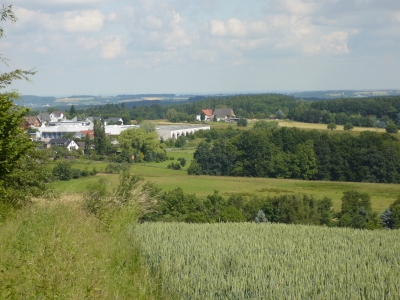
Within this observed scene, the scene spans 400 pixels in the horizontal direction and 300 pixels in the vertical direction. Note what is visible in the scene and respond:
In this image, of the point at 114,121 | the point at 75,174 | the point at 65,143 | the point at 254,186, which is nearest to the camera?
the point at 75,174

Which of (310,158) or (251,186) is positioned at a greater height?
(310,158)

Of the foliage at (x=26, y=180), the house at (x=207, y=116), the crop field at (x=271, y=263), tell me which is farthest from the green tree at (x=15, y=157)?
the house at (x=207, y=116)

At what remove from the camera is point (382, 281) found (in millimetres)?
6414

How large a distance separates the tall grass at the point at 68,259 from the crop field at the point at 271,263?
1.35 feet

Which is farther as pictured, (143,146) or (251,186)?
(143,146)

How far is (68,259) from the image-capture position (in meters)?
6.59

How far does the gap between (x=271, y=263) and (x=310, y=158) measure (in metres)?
56.5

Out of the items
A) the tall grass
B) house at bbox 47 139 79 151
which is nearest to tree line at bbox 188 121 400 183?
house at bbox 47 139 79 151

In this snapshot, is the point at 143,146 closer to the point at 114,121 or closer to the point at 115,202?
the point at 114,121

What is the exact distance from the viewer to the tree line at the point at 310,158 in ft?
191

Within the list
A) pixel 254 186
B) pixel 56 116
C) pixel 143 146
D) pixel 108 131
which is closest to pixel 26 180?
pixel 254 186

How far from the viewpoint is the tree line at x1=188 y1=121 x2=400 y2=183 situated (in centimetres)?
5820

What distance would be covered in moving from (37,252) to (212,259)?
8.90 ft

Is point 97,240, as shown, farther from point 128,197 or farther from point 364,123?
point 364,123
